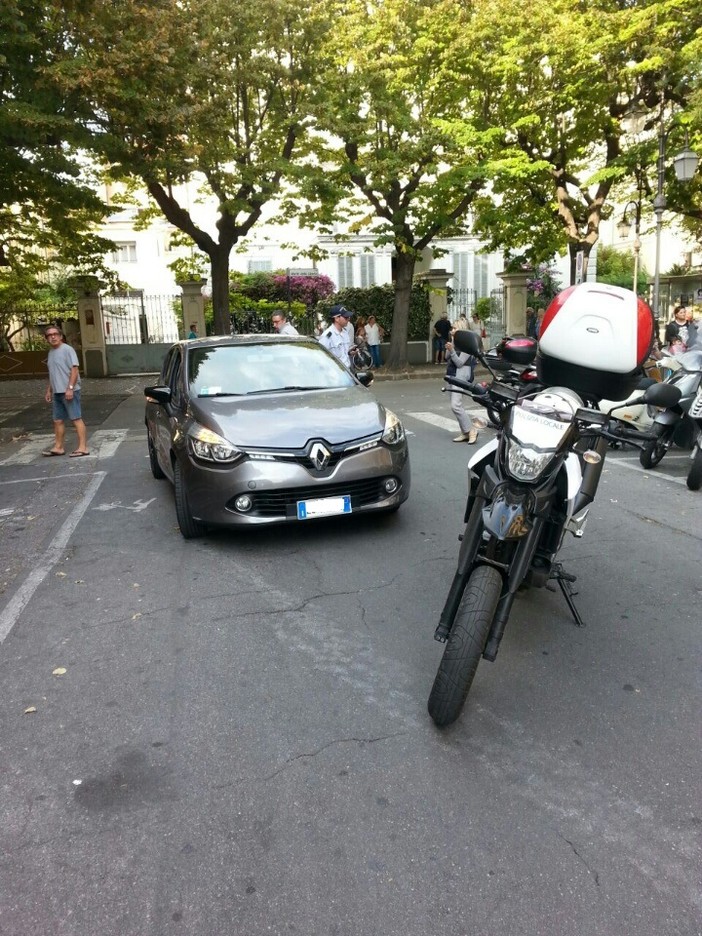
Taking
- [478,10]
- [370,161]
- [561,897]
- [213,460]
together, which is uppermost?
[478,10]

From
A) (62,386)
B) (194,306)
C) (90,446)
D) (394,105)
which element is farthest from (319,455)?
(194,306)

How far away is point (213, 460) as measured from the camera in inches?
223

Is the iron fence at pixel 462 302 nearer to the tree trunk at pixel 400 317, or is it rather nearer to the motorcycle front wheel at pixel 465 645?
the tree trunk at pixel 400 317

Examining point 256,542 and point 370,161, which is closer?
point 256,542

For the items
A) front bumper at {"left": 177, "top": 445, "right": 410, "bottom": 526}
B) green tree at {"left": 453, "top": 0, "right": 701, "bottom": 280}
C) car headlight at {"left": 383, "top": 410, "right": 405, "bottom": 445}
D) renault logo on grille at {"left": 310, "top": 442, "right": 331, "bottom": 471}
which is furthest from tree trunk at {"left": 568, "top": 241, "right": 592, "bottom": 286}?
renault logo on grille at {"left": 310, "top": 442, "right": 331, "bottom": 471}

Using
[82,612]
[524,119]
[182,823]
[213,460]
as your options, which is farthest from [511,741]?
[524,119]

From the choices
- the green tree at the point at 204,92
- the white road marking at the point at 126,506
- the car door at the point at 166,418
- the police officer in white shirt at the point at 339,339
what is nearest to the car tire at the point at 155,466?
the car door at the point at 166,418

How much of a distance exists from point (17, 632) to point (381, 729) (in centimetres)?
241

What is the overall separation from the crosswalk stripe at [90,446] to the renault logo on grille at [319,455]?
18.5 ft

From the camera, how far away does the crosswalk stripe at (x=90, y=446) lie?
10.4m

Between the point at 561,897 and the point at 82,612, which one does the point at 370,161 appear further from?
the point at 561,897

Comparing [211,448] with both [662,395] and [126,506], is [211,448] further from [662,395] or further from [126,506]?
[662,395]

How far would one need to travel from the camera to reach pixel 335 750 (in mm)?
3131

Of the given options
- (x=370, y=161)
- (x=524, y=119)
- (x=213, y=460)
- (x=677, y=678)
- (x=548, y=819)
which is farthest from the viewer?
(x=370, y=161)
